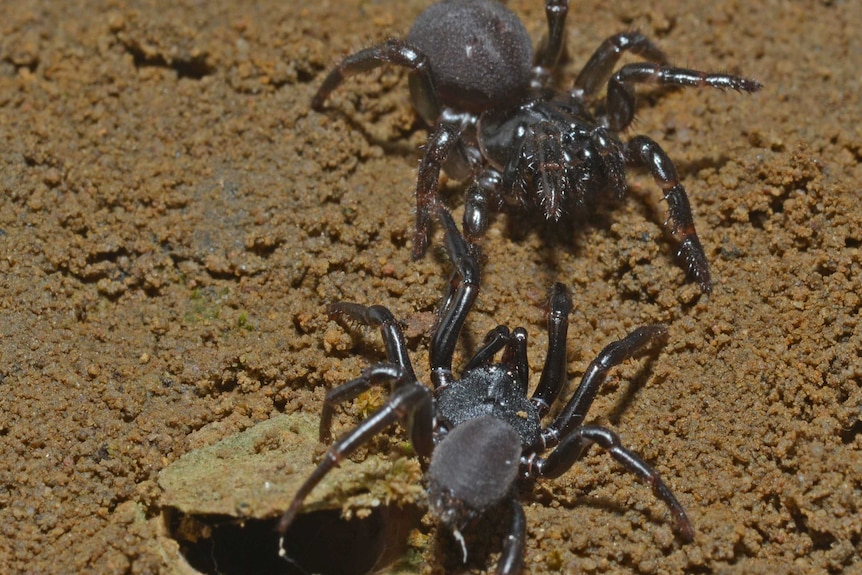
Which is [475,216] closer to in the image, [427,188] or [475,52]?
[427,188]

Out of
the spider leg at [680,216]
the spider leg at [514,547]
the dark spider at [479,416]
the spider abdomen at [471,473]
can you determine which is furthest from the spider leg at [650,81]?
the spider leg at [514,547]

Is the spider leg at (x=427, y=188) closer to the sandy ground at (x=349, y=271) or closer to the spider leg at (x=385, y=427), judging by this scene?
the sandy ground at (x=349, y=271)

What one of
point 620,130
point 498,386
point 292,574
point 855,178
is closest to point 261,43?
point 620,130

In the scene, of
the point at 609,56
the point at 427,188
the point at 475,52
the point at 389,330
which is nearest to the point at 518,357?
the point at 389,330

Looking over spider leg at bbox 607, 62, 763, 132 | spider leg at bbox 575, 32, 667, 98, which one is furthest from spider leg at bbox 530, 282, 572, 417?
spider leg at bbox 575, 32, 667, 98

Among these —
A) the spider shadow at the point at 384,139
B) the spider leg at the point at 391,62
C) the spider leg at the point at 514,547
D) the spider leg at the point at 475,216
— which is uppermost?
the spider leg at the point at 391,62

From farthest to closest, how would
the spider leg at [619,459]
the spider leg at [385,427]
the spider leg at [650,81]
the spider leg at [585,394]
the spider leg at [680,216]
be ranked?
the spider leg at [650,81], the spider leg at [680,216], the spider leg at [585,394], the spider leg at [619,459], the spider leg at [385,427]
